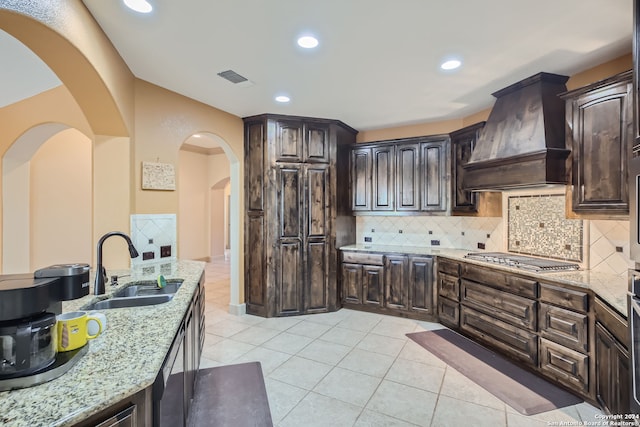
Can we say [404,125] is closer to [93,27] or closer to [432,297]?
[432,297]

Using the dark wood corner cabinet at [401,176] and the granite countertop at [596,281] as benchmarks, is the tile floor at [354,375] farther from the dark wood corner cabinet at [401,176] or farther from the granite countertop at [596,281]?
the dark wood corner cabinet at [401,176]

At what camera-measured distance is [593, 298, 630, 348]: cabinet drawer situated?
5.77ft

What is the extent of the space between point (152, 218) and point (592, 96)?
3.94m

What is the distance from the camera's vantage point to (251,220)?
4160mm

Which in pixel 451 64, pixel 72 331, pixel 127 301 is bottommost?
pixel 127 301

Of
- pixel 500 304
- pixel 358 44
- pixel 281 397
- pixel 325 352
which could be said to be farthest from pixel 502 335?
pixel 358 44

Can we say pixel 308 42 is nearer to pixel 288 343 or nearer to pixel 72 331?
pixel 72 331

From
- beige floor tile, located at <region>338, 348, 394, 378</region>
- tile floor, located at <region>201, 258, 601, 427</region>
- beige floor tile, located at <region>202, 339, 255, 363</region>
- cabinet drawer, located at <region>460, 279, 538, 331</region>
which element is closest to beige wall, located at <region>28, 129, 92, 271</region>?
beige floor tile, located at <region>202, 339, 255, 363</region>

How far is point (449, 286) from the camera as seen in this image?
3.67 m

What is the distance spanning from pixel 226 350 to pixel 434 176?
3.22 m

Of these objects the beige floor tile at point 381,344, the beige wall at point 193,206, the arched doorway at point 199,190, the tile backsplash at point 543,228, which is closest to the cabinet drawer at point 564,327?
the tile backsplash at point 543,228

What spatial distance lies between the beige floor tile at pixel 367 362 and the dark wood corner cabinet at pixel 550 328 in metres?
1.08

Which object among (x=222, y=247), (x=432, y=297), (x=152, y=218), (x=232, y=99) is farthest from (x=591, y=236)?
(x=222, y=247)

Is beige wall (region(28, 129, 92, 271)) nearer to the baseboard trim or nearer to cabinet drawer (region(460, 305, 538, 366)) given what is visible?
the baseboard trim
